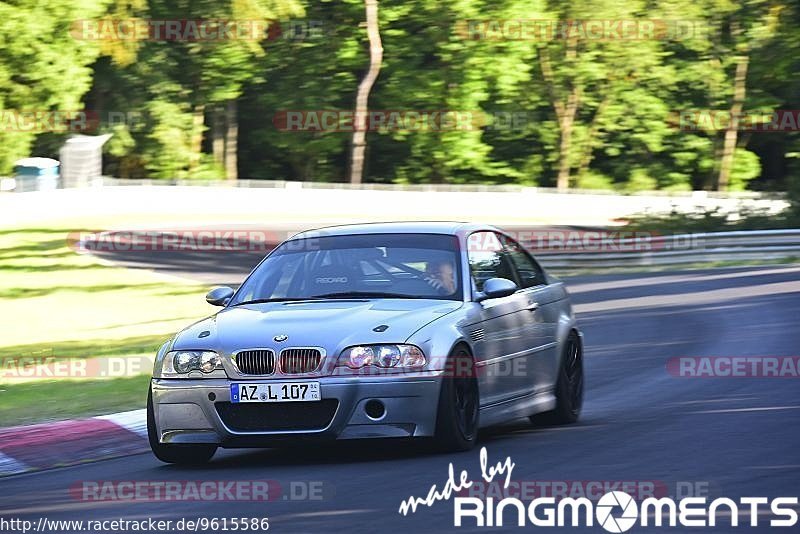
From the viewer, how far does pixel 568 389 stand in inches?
403

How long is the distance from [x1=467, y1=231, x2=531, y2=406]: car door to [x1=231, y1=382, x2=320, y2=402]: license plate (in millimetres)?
1154

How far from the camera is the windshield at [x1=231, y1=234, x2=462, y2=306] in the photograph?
29.8 feet

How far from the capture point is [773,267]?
86.7 ft

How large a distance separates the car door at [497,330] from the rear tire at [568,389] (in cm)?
59

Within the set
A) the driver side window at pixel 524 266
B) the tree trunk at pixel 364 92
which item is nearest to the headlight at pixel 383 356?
the driver side window at pixel 524 266

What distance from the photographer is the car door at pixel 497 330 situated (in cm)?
892

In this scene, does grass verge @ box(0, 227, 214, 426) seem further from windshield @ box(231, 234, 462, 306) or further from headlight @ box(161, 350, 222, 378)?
headlight @ box(161, 350, 222, 378)

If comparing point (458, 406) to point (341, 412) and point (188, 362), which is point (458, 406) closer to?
point (341, 412)

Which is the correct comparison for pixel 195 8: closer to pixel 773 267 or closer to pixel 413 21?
pixel 413 21

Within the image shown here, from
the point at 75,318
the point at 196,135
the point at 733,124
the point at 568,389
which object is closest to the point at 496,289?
the point at 568,389

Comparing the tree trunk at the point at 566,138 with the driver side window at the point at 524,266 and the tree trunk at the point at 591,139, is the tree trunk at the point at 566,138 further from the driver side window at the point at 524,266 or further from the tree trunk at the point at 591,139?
the driver side window at the point at 524,266

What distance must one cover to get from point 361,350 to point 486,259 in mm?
1773

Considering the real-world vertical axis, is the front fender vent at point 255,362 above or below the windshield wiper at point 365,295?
below

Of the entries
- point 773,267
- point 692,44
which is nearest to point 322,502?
point 773,267
